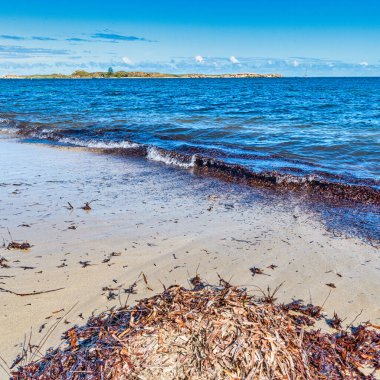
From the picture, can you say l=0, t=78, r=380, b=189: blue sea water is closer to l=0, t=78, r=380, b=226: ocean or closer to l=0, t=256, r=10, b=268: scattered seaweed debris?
l=0, t=78, r=380, b=226: ocean

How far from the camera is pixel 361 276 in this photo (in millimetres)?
4602

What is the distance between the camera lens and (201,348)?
266 cm

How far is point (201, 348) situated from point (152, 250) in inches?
106

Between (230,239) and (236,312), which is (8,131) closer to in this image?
(230,239)

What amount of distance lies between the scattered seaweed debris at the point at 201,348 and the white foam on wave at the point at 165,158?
8.02 meters

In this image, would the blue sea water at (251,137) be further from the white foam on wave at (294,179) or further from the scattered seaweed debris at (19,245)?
the scattered seaweed debris at (19,245)

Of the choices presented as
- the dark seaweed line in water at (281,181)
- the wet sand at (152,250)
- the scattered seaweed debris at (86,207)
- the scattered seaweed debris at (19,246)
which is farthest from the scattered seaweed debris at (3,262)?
the dark seaweed line in water at (281,181)

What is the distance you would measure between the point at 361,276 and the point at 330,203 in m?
3.28

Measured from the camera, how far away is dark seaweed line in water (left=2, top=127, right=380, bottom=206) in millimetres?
8023

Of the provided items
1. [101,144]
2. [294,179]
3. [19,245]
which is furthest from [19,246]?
[101,144]

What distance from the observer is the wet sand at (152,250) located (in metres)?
4.00

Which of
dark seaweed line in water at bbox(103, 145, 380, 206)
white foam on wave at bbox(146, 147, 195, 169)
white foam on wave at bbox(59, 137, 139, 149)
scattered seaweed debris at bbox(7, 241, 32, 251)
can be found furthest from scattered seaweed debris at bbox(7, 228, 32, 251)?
white foam on wave at bbox(59, 137, 139, 149)

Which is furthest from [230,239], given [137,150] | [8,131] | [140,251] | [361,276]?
[8,131]

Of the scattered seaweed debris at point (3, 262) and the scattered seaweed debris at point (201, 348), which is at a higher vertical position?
the scattered seaweed debris at point (201, 348)
